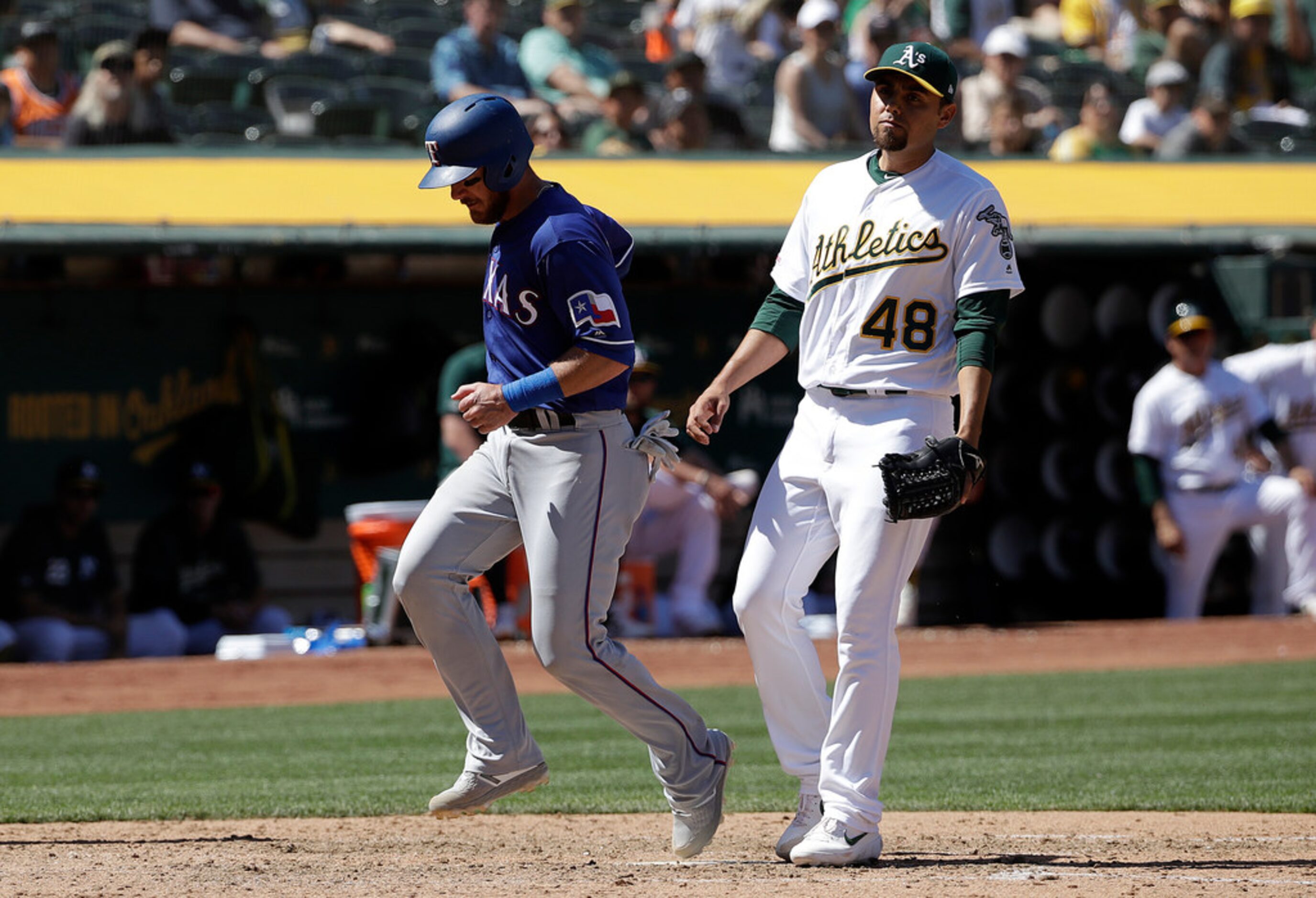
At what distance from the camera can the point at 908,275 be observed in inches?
169

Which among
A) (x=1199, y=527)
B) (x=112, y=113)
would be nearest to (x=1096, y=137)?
(x=1199, y=527)

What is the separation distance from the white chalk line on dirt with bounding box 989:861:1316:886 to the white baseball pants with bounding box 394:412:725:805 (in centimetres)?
74

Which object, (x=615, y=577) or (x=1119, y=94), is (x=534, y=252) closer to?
(x=615, y=577)

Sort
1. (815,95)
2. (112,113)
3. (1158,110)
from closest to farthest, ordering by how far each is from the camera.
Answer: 1. (112,113)
2. (815,95)
3. (1158,110)

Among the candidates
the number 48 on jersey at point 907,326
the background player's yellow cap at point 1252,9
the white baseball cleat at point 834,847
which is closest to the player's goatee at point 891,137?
the number 48 on jersey at point 907,326

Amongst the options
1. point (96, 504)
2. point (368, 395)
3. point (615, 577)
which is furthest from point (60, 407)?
point (615, 577)

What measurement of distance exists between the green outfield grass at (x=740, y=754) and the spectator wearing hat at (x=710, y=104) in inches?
170

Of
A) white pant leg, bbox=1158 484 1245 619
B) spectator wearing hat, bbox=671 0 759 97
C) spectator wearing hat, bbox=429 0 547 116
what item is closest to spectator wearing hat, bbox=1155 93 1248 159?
white pant leg, bbox=1158 484 1245 619

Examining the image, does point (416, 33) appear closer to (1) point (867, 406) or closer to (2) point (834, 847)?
(1) point (867, 406)

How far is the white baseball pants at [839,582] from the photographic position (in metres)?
4.25

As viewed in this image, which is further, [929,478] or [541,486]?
[541,486]

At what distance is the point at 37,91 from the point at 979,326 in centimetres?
833

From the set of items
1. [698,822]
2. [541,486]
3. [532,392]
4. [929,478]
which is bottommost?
[698,822]

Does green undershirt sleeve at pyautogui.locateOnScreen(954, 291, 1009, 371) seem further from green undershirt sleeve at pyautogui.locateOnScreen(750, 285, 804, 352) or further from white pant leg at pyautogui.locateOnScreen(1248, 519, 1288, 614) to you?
white pant leg at pyautogui.locateOnScreen(1248, 519, 1288, 614)
